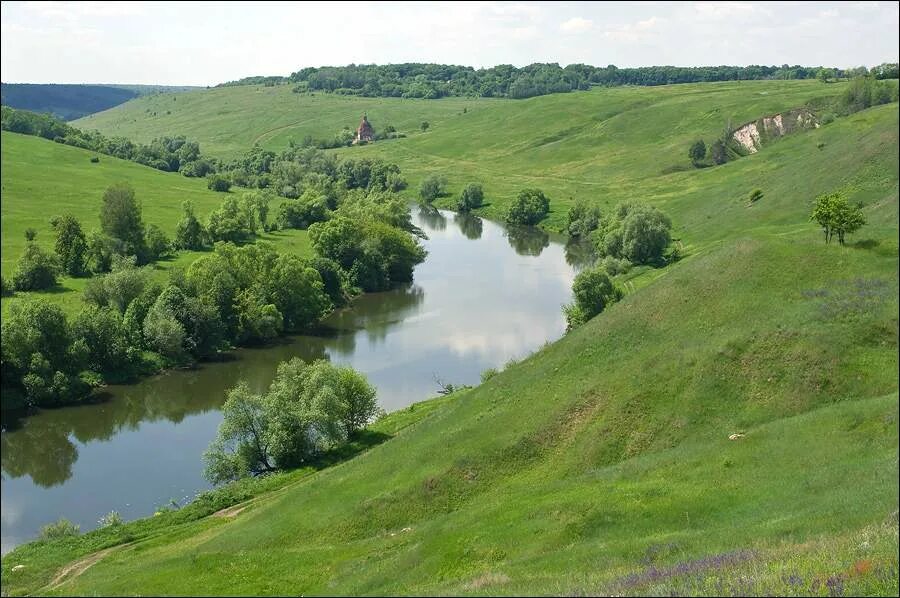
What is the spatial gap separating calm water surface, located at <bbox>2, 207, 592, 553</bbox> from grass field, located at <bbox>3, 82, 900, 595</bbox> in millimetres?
9702

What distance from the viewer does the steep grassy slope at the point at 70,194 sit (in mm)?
90681

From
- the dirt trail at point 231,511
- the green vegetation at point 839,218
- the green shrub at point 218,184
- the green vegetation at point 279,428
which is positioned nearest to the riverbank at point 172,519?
the dirt trail at point 231,511

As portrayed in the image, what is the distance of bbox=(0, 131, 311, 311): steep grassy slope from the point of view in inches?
3570

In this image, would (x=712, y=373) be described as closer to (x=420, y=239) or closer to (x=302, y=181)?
(x=420, y=239)

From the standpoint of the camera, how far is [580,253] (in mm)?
117000

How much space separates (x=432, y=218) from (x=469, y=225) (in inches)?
440

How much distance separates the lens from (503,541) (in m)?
25.3

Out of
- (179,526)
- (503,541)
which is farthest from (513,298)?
(503,541)

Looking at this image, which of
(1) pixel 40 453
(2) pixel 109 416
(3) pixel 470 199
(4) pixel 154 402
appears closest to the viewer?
(1) pixel 40 453

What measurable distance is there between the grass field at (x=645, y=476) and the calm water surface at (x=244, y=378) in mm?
9702

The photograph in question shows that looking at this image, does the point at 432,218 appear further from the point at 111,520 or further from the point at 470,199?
the point at 111,520

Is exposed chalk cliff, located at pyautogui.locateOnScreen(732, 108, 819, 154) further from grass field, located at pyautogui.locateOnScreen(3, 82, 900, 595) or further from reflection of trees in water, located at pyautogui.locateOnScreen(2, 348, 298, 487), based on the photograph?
reflection of trees in water, located at pyautogui.locateOnScreen(2, 348, 298, 487)

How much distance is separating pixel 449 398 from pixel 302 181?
121340 mm

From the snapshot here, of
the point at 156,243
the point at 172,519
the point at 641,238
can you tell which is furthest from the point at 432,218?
the point at 172,519
